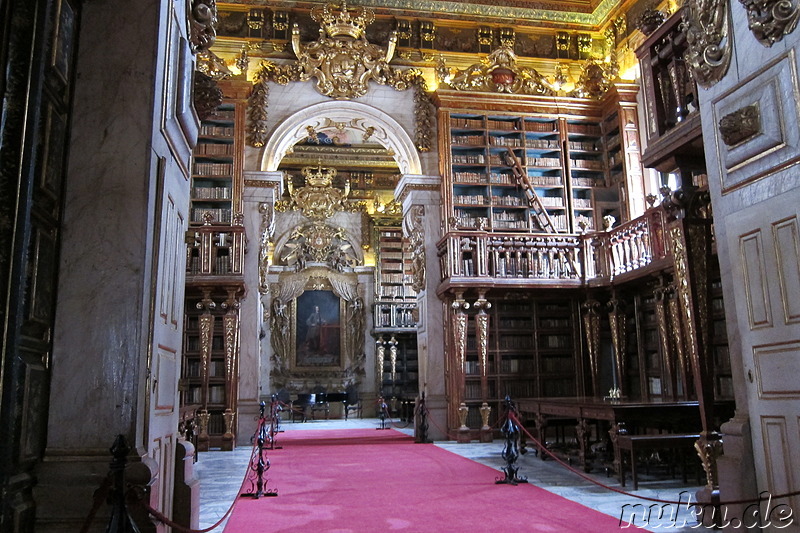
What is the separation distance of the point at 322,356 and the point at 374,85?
7949 mm

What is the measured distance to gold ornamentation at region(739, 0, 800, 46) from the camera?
11.5 feet

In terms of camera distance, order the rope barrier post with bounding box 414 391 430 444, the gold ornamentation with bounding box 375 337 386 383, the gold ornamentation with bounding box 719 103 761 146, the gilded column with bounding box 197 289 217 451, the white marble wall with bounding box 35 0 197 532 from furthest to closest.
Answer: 1. the gold ornamentation with bounding box 375 337 386 383
2. the rope barrier post with bounding box 414 391 430 444
3. the gilded column with bounding box 197 289 217 451
4. the gold ornamentation with bounding box 719 103 761 146
5. the white marble wall with bounding box 35 0 197 532

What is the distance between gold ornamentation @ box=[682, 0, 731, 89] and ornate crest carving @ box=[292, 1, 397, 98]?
8080mm

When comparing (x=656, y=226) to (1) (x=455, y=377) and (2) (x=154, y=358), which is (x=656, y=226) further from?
(2) (x=154, y=358)

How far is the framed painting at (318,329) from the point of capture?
17.2 m

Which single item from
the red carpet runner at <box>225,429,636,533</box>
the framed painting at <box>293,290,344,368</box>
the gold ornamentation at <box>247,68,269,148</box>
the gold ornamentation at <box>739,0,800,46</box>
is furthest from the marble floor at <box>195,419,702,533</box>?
the framed painting at <box>293,290,344,368</box>

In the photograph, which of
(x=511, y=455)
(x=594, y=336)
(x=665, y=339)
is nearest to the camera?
(x=511, y=455)

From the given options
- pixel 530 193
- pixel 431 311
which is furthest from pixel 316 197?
pixel 530 193

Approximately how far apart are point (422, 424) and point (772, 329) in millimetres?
7306

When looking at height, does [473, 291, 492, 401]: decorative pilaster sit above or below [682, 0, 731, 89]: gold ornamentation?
below

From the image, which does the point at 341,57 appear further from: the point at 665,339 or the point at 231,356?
the point at 665,339

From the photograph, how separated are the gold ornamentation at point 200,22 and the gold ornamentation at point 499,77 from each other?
8491 mm

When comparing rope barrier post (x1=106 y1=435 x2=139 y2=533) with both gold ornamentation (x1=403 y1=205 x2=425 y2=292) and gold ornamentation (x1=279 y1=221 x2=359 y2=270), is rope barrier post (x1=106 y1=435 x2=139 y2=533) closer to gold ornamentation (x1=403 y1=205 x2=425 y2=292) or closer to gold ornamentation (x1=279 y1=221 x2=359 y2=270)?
gold ornamentation (x1=403 y1=205 x2=425 y2=292)

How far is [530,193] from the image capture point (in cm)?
1156
